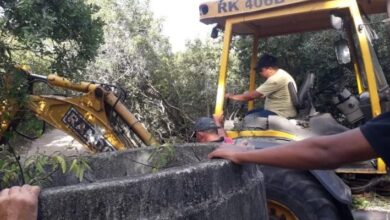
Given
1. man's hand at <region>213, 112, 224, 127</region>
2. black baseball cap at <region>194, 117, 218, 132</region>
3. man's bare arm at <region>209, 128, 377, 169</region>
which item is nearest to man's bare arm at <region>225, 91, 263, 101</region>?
man's hand at <region>213, 112, 224, 127</region>

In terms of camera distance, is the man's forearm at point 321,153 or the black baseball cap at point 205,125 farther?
the black baseball cap at point 205,125

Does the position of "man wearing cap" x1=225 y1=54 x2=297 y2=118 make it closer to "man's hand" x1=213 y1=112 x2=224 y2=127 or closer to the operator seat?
the operator seat

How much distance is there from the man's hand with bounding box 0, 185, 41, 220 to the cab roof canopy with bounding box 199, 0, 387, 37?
335cm

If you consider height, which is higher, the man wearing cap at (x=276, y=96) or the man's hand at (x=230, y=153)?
the man's hand at (x=230, y=153)

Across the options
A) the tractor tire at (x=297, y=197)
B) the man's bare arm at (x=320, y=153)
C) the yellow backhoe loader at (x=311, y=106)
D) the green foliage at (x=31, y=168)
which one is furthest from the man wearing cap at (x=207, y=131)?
the man's bare arm at (x=320, y=153)

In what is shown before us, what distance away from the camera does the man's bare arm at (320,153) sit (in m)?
1.65

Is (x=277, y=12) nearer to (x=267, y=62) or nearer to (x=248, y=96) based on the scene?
(x=267, y=62)

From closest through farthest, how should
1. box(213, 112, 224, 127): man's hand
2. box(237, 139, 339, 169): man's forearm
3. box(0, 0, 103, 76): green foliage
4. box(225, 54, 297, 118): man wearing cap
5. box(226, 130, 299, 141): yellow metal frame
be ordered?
box(237, 139, 339, 169): man's forearm → box(0, 0, 103, 76): green foliage → box(226, 130, 299, 141): yellow metal frame → box(213, 112, 224, 127): man's hand → box(225, 54, 297, 118): man wearing cap

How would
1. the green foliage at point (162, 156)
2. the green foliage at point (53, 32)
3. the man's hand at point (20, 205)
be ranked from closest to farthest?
the man's hand at point (20, 205) < the green foliage at point (162, 156) < the green foliage at point (53, 32)

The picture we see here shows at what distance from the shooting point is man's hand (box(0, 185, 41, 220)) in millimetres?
1520

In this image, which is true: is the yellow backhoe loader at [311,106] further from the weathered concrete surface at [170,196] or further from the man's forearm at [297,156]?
the man's forearm at [297,156]

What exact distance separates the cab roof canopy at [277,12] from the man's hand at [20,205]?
3.35 meters

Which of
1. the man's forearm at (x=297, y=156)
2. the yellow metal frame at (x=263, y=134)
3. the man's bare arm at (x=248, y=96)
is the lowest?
the yellow metal frame at (x=263, y=134)

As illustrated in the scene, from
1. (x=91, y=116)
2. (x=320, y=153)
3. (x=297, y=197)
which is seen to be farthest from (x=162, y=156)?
(x=91, y=116)
